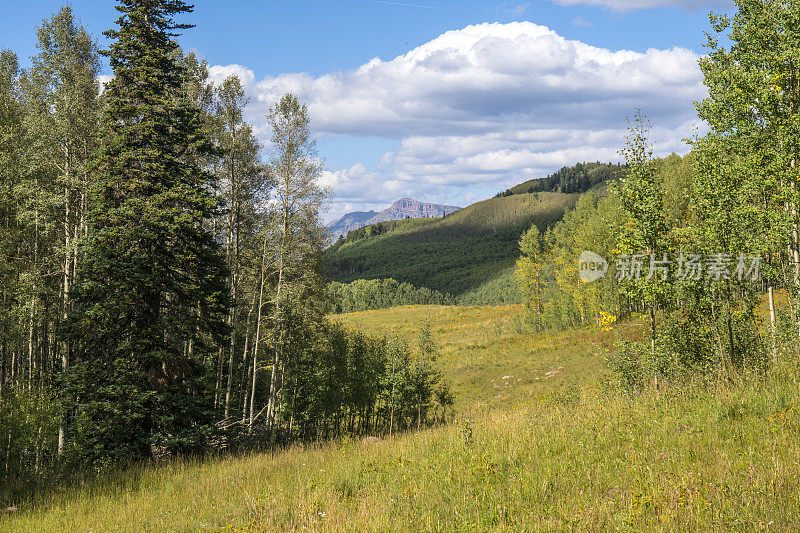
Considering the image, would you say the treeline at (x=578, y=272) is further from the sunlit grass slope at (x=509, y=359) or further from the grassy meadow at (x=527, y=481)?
the grassy meadow at (x=527, y=481)

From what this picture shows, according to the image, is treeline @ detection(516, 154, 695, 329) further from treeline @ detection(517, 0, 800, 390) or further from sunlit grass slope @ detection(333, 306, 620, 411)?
treeline @ detection(517, 0, 800, 390)

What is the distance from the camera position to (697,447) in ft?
21.6

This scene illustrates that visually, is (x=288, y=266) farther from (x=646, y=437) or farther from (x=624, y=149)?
(x=646, y=437)

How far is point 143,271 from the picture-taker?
15.9 meters

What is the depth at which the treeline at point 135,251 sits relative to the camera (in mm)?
14719

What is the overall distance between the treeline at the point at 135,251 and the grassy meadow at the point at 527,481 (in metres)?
4.19

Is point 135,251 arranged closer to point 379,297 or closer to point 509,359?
point 509,359

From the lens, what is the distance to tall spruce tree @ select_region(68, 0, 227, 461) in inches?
576

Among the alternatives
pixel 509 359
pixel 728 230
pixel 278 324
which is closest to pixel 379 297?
pixel 509 359

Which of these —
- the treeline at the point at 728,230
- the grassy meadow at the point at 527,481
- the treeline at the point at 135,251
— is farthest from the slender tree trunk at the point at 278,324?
the treeline at the point at 728,230

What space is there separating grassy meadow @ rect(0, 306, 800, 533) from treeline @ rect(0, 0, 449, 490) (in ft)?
13.7

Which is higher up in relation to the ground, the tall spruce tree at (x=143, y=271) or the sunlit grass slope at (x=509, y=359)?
the tall spruce tree at (x=143, y=271)

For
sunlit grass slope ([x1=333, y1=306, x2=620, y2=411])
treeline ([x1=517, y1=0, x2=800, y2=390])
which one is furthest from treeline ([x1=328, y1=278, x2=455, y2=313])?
treeline ([x1=517, y1=0, x2=800, y2=390])

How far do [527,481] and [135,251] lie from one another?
15.0m
